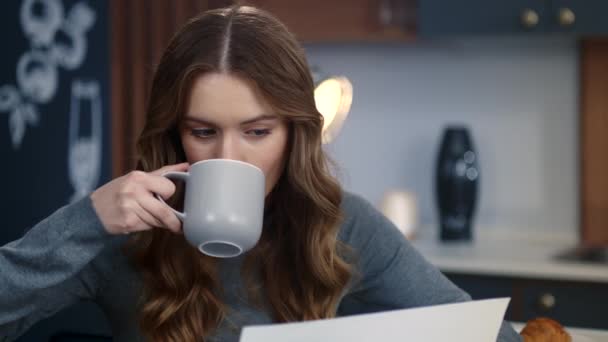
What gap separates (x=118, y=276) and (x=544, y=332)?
63 centimetres

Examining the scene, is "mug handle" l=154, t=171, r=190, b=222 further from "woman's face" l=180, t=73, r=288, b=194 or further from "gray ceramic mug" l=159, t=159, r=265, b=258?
"woman's face" l=180, t=73, r=288, b=194

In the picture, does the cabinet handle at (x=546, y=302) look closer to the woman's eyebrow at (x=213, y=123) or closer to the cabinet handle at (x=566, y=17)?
the cabinet handle at (x=566, y=17)

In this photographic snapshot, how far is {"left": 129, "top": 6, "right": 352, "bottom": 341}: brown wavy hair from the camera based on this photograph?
1261 millimetres

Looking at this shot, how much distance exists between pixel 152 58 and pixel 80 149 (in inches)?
17.7

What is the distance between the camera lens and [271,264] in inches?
54.5

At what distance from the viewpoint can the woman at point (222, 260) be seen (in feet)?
3.72

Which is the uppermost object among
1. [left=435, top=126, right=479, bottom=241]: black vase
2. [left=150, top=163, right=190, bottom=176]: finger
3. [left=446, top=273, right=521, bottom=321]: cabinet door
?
[left=150, top=163, right=190, bottom=176]: finger

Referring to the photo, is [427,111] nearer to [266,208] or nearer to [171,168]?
[266,208]

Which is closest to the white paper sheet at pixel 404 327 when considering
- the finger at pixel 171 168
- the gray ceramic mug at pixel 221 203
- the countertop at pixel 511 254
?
the gray ceramic mug at pixel 221 203

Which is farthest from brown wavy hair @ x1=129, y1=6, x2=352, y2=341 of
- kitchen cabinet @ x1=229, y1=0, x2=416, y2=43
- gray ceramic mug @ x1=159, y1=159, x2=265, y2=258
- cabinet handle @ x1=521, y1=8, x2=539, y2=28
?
kitchen cabinet @ x1=229, y1=0, x2=416, y2=43

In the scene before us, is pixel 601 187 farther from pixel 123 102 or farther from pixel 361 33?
pixel 123 102

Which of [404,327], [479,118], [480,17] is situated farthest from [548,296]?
[404,327]

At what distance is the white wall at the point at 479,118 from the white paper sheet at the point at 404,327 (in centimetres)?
185

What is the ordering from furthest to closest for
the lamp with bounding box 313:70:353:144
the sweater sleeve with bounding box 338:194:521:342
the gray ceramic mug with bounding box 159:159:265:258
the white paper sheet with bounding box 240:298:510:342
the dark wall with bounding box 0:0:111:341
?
1. the dark wall with bounding box 0:0:111:341
2. the lamp with bounding box 313:70:353:144
3. the sweater sleeve with bounding box 338:194:521:342
4. the gray ceramic mug with bounding box 159:159:265:258
5. the white paper sheet with bounding box 240:298:510:342
